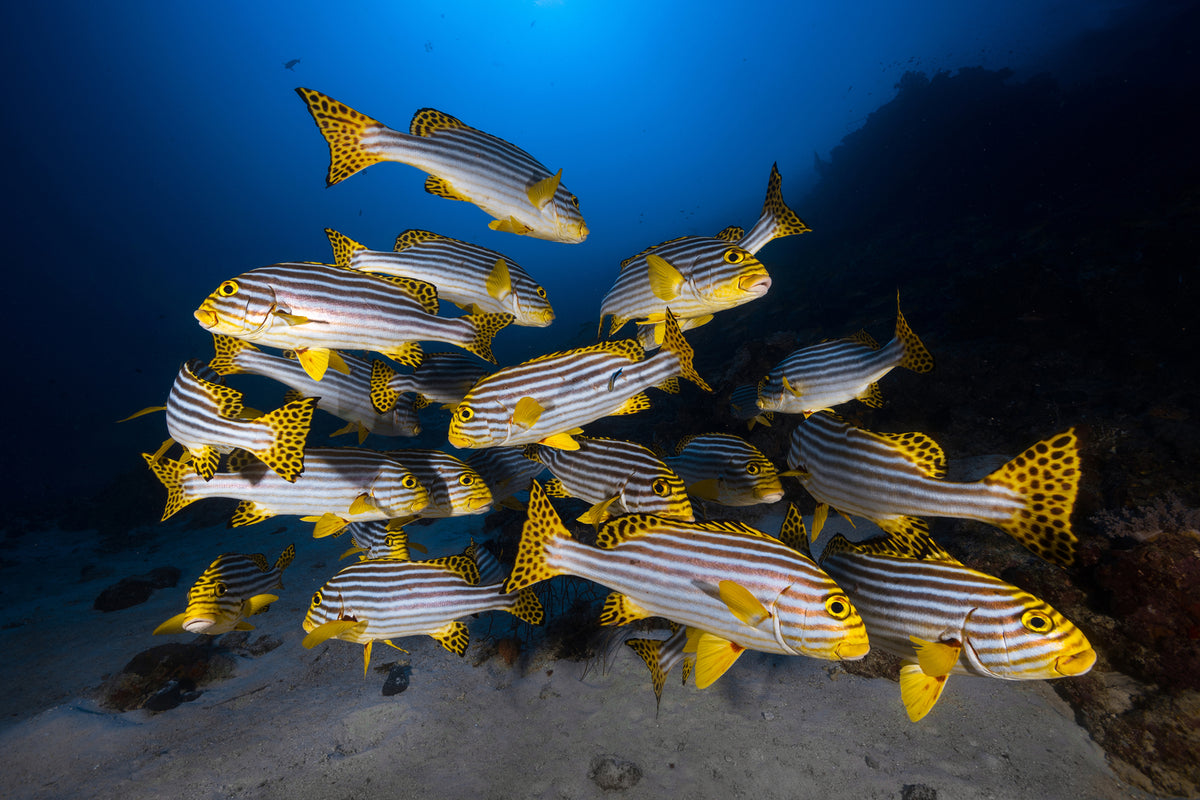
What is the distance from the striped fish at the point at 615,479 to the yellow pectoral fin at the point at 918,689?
1499 millimetres

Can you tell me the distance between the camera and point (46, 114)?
198ft

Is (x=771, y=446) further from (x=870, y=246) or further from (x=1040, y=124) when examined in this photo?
(x=1040, y=124)

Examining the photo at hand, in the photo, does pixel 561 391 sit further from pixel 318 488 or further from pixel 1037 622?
pixel 1037 622

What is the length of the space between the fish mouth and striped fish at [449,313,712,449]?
7.32 feet

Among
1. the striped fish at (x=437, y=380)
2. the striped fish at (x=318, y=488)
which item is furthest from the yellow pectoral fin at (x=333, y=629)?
the striped fish at (x=437, y=380)

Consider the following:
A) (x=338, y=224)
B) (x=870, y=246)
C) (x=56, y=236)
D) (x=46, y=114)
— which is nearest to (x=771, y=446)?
(x=870, y=246)

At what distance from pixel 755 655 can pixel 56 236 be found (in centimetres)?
9523

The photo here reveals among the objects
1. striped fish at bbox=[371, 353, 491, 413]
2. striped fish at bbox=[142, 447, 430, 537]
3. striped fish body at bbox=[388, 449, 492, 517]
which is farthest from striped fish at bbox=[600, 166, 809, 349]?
striped fish at bbox=[142, 447, 430, 537]

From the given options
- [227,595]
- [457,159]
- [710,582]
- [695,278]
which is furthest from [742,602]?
[227,595]

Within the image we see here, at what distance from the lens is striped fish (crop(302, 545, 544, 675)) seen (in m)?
3.50

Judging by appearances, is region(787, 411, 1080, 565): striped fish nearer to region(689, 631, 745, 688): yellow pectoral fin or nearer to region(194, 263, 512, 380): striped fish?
region(689, 631, 745, 688): yellow pectoral fin

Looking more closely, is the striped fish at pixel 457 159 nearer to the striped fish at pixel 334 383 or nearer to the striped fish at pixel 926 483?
the striped fish at pixel 334 383

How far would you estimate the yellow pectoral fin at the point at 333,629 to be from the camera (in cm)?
320

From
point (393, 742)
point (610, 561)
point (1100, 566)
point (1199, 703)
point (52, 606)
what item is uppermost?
point (610, 561)
